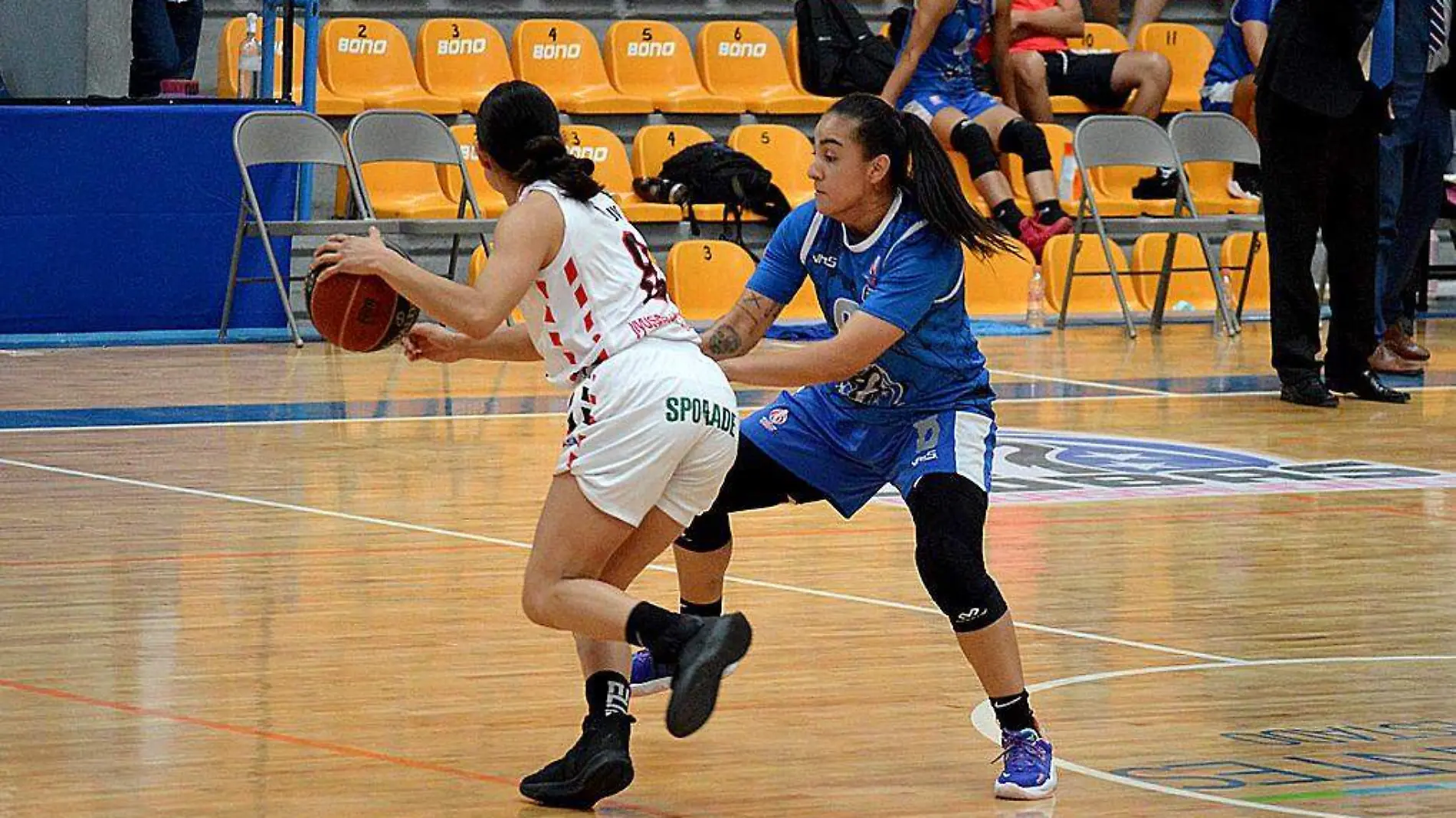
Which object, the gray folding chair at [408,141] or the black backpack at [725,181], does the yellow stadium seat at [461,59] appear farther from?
the black backpack at [725,181]

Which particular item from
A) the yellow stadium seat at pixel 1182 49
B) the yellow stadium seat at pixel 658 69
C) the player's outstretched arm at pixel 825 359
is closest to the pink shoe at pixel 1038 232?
the yellow stadium seat at pixel 658 69

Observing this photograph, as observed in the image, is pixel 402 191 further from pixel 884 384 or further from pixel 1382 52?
pixel 884 384

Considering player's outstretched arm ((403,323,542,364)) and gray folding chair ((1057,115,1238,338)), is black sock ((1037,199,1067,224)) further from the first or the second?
player's outstretched arm ((403,323,542,364))

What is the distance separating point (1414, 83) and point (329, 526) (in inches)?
232

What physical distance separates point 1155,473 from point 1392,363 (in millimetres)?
3572

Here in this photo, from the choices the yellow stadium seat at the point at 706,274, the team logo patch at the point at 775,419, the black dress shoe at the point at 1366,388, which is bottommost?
the yellow stadium seat at the point at 706,274

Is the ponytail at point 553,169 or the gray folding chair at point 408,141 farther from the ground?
the ponytail at point 553,169

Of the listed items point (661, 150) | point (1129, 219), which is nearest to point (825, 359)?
point (1129, 219)

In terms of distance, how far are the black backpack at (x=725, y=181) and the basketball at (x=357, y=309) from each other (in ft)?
29.8

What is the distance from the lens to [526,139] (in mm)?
4238

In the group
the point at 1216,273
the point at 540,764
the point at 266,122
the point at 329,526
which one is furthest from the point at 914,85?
the point at 540,764

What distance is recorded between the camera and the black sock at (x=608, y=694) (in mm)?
4258

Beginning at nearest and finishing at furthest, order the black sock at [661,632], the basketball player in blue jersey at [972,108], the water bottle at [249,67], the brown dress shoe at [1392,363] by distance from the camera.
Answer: the black sock at [661,632] → the brown dress shoe at [1392,363] → the water bottle at [249,67] → the basketball player in blue jersey at [972,108]

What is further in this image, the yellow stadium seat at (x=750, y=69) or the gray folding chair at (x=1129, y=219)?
the yellow stadium seat at (x=750, y=69)
